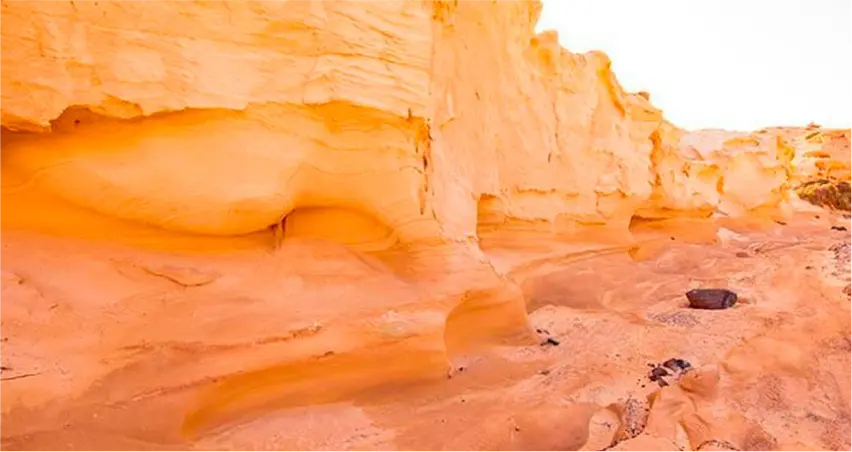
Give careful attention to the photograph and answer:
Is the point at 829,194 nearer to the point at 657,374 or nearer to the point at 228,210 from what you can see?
the point at 657,374

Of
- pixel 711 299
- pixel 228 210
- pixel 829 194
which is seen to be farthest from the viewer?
pixel 829 194

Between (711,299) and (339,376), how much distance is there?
16.6 feet

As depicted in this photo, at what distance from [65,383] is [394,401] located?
190 cm

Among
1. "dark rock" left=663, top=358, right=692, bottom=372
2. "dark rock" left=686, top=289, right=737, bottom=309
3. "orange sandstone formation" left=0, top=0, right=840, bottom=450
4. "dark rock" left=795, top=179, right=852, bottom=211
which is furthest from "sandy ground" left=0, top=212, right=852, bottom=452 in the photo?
"dark rock" left=795, top=179, right=852, bottom=211

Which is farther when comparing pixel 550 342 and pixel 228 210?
pixel 550 342

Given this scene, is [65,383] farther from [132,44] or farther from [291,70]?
[291,70]

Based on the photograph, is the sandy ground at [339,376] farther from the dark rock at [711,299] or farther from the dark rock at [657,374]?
the dark rock at [711,299]

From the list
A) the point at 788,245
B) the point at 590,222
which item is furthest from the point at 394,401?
the point at 788,245

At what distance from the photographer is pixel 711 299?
638 cm

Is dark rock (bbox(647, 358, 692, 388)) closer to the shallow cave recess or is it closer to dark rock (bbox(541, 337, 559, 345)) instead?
dark rock (bbox(541, 337, 559, 345))

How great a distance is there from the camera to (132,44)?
2891 millimetres

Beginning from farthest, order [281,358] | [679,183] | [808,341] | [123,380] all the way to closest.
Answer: [679,183] → [808,341] → [281,358] → [123,380]

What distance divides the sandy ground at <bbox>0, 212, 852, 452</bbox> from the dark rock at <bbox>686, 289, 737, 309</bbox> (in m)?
0.81

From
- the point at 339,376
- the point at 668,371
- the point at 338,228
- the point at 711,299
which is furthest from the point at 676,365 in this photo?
the point at 338,228
